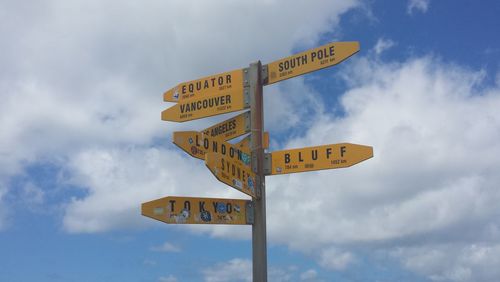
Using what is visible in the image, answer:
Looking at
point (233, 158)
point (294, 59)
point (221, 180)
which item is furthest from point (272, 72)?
point (221, 180)

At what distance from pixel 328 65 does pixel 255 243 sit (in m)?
2.53

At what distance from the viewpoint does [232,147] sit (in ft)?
22.2

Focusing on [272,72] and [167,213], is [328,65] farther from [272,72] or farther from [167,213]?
[167,213]

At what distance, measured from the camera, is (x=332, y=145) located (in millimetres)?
6992

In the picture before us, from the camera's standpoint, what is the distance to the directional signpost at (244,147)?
6.46 meters

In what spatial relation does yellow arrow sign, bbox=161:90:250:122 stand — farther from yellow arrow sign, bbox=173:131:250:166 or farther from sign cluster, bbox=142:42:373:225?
yellow arrow sign, bbox=173:131:250:166

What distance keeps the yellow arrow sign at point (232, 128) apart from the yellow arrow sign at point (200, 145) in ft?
2.10

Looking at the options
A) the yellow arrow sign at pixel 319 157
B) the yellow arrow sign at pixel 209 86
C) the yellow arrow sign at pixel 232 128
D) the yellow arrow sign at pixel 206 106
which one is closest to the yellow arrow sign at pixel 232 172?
the yellow arrow sign at pixel 319 157

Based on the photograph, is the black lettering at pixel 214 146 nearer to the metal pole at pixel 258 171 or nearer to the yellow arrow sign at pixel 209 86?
the metal pole at pixel 258 171

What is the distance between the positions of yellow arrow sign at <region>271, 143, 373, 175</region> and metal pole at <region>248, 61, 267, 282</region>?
216mm

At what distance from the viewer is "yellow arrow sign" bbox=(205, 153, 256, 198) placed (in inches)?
232

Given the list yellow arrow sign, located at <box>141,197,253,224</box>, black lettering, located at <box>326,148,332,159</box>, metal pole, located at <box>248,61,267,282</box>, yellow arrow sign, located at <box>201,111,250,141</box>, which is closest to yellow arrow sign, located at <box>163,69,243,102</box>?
metal pole, located at <box>248,61,267,282</box>

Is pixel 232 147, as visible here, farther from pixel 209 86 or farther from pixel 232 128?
pixel 209 86

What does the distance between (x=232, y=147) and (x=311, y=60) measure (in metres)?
1.62
